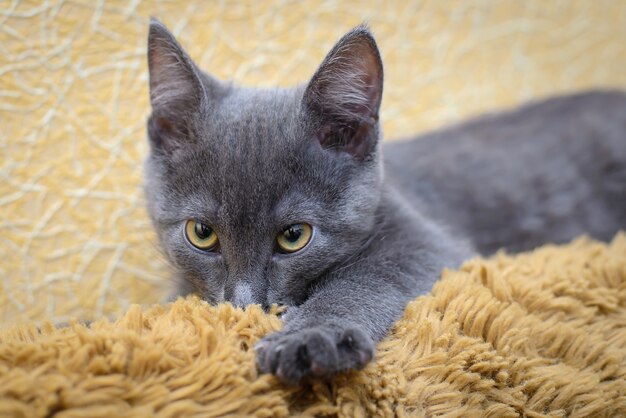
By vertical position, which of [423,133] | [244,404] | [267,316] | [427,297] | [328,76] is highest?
[423,133]

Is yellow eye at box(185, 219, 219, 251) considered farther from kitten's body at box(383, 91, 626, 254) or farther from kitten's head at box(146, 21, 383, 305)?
kitten's body at box(383, 91, 626, 254)

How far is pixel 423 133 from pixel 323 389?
1381 mm

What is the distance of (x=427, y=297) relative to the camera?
3.67 feet

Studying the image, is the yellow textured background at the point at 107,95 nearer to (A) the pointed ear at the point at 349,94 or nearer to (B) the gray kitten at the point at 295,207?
(B) the gray kitten at the point at 295,207

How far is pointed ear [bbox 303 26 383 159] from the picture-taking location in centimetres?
117

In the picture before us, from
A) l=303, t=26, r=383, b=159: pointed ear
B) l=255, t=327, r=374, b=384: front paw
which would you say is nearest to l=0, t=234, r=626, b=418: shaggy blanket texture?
l=255, t=327, r=374, b=384: front paw

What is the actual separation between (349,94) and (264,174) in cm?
27

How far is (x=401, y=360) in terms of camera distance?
0.96 metres

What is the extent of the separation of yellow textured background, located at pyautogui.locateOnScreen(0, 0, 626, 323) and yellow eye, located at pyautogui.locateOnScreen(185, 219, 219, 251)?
34 cm

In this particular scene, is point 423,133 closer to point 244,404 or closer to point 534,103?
point 534,103

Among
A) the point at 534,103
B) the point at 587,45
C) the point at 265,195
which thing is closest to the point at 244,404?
the point at 265,195

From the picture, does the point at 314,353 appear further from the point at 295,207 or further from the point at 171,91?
the point at 171,91

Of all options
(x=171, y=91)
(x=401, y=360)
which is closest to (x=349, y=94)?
(x=171, y=91)

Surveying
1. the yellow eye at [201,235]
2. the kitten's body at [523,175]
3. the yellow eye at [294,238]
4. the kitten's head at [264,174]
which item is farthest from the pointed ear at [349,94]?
the kitten's body at [523,175]
